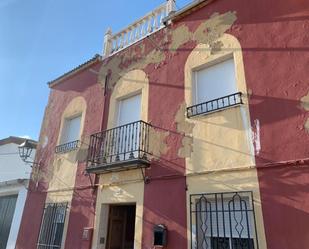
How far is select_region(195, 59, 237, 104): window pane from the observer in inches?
238

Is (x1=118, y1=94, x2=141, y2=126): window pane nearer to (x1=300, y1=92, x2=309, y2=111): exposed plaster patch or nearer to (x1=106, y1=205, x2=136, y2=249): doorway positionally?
(x1=106, y1=205, x2=136, y2=249): doorway

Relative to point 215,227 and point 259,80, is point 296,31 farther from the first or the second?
point 215,227

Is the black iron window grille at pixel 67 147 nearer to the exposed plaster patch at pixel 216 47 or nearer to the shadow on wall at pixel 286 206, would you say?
the exposed plaster patch at pixel 216 47

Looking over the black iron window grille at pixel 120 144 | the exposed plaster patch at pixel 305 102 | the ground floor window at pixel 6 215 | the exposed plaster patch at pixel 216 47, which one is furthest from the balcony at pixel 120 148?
the ground floor window at pixel 6 215

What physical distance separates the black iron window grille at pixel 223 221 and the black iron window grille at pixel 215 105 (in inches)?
69.8

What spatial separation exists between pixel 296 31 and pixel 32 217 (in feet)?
29.9

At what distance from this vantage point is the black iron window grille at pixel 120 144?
22.4 ft

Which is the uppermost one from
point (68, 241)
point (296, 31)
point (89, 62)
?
point (89, 62)

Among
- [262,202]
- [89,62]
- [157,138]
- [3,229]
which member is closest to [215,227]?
[262,202]

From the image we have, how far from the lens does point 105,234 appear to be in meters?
7.04

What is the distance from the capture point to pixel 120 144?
7.46 m

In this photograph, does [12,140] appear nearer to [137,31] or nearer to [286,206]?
[137,31]

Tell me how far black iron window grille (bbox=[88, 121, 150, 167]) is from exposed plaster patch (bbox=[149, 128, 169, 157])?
0.38 feet

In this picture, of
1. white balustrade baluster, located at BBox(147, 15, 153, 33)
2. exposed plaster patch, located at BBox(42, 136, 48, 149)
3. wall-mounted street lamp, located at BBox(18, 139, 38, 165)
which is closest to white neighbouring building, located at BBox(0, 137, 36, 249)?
wall-mounted street lamp, located at BBox(18, 139, 38, 165)
